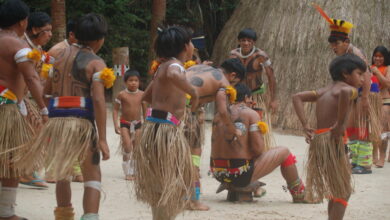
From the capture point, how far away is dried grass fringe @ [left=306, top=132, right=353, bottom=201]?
4547 millimetres

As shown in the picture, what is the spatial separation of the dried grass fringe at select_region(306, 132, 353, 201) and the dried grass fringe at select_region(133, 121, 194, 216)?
0.97 m

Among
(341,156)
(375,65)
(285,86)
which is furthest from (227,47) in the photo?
(341,156)

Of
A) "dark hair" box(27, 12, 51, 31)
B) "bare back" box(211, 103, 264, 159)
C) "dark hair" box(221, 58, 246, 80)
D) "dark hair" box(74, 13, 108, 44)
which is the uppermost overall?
"dark hair" box(27, 12, 51, 31)

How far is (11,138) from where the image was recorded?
448 centimetres

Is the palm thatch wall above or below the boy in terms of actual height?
above

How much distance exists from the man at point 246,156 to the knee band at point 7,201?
1936 mm

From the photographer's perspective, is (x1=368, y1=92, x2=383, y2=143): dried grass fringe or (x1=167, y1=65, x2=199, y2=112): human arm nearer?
(x1=167, y1=65, x2=199, y2=112): human arm

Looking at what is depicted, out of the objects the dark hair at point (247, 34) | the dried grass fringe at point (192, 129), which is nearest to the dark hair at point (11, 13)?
the dried grass fringe at point (192, 129)

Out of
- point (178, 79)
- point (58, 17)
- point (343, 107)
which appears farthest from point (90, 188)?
point (58, 17)

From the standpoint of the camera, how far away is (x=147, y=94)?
4.55 meters

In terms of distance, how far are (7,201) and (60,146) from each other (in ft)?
2.22

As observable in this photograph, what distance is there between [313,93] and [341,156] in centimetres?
50

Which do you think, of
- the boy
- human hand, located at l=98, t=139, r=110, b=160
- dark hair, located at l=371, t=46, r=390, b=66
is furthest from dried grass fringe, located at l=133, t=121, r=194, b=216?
dark hair, located at l=371, t=46, r=390, b=66

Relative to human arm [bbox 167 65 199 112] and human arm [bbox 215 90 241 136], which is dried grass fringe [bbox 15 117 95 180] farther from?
human arm [bbox 215 90 241 136]
